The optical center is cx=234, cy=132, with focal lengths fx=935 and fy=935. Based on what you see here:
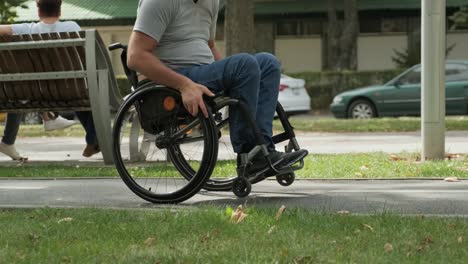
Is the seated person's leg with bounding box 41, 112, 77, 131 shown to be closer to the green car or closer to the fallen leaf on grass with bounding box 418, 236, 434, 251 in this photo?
the fallen leaf on grass with bounding box 418, 236, 434, 251

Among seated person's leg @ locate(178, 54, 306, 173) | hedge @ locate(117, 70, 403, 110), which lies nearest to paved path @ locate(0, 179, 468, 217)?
seated person's leg @ locate(178, 54, 306, 173)

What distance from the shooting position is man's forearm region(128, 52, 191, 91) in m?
5.45

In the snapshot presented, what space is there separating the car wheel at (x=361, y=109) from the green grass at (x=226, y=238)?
18221mm

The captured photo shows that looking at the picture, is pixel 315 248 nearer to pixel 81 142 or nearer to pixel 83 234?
pixel 83 234

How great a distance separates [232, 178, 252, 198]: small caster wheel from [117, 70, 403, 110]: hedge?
2539cm

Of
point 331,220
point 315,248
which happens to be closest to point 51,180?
point 331,220

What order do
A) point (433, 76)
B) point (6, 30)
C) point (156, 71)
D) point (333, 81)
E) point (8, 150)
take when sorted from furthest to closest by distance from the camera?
point (333, 81) → point (8, 150) → point (6, 30) → point (433, 76) → point (156, 71)

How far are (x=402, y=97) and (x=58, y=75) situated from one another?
597 inches

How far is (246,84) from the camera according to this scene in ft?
17.8

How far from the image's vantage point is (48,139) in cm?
1431

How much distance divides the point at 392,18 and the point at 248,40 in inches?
655

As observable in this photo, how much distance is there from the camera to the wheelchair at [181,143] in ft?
17.9

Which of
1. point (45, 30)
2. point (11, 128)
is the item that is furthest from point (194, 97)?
point (11, 128)

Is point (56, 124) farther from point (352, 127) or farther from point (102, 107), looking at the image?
point (352, 127)
